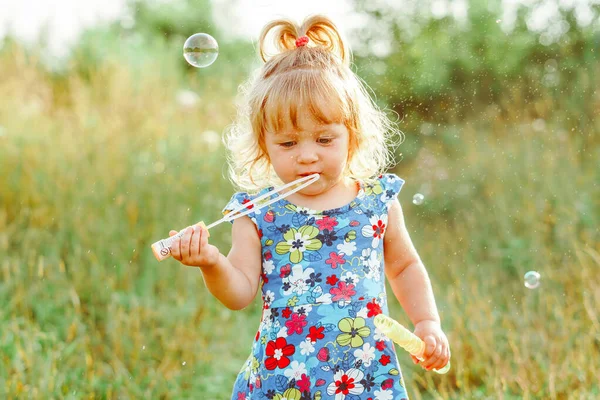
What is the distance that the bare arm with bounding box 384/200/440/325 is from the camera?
2002 mm

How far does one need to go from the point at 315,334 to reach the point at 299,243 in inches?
9.0

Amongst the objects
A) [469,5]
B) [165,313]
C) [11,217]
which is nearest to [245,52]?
[469,5]

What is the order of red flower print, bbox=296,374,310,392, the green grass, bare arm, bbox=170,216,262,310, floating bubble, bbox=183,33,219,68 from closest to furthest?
1. bare arm, bbox=170,216,262,310
2. red flower print, bbox=296,374,310,392
3. floating bubble, bbox=183,33,219,68
4. the green grass

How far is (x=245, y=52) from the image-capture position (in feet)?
26.1

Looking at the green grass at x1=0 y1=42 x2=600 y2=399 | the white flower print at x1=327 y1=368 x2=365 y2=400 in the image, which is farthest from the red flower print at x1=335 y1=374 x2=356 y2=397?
the green grass at x1=0 y1=42 x2=600 y2=399

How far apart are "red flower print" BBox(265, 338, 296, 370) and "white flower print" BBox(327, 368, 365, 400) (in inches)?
4.6

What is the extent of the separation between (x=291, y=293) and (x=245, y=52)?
250 inches

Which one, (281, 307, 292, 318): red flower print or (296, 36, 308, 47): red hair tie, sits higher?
(296, 36, 308, 47): red hair tie

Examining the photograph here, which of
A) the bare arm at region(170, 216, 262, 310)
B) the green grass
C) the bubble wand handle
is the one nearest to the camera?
the bubble wand handle

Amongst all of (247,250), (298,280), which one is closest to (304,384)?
(298,280)

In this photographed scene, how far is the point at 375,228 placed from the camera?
1.97 metres

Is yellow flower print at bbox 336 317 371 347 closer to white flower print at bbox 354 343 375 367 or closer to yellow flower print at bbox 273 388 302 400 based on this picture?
white flower print at bbox 354 343 375 367

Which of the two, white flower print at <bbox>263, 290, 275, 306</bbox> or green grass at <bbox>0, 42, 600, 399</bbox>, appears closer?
white flower print at <bbox>263, 290, 275, 306</bbox>

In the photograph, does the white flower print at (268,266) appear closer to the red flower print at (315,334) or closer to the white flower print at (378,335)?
the red flower print at (315,334)
